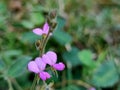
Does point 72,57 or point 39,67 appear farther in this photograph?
point 72,57

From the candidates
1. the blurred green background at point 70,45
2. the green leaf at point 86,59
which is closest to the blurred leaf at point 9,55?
the blurred green background at point 70,45

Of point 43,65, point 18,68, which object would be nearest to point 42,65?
point 43,65

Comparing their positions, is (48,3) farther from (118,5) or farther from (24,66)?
(24,66)

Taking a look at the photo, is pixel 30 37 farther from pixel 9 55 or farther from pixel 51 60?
pixel 51 60

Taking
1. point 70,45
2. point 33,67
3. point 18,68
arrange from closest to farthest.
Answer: point 33,67 < point 18,68 < point 70,45

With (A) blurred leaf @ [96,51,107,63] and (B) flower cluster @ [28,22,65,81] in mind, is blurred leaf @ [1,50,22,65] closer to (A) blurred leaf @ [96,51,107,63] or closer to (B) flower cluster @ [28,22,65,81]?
(A) blurred leaf @ [96,51,107,63]

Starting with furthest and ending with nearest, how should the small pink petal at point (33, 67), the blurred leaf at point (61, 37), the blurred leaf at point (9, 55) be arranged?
the blurred leaf at point (61, 37) < the blurred leaf at point (9, 55) < the small pink petal at point (33, 67)

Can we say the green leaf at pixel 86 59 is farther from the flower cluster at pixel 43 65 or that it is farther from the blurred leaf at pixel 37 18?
the flower cluster at pixel 43 65

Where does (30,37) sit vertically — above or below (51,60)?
below
